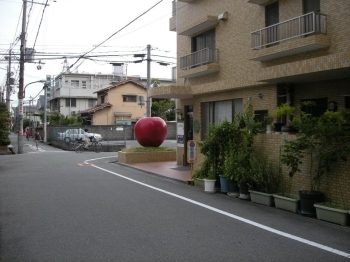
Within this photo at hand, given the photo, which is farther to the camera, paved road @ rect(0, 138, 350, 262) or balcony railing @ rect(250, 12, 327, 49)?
balcony railing @ rect(250, 12, 327, 49)

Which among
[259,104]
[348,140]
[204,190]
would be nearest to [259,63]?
[259,104]

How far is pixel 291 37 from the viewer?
11992 millimetres

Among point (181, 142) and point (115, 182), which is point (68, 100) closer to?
Result: point (181, 142)

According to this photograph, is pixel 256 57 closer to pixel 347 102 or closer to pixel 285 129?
pixel 347 102

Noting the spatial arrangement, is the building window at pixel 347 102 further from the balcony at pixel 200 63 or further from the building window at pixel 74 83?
the building window at pixel 74 83

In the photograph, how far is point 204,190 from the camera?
11.6m

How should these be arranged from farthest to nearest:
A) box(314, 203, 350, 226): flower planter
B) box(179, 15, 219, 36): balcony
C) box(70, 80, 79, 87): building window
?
1. box(70, 80, 79, 87): building window
2. box(179, 15, 219, 36): balcony
3. box(314, 203, 350, 226): flower planter

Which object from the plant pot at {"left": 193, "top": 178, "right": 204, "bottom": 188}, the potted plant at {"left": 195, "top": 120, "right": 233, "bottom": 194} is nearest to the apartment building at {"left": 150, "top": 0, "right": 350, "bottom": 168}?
the potted plant at {"left": 195, "top": 120, "right": 233, "bottom": 194}

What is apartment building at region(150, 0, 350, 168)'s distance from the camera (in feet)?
35.5

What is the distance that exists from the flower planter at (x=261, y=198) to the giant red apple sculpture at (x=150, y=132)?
40.5 feet

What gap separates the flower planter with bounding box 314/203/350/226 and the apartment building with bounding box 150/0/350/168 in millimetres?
2593

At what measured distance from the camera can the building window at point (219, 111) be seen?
48.4ft

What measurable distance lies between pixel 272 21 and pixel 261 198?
711cm

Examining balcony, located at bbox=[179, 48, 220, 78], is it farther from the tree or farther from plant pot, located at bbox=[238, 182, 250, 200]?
the tree
